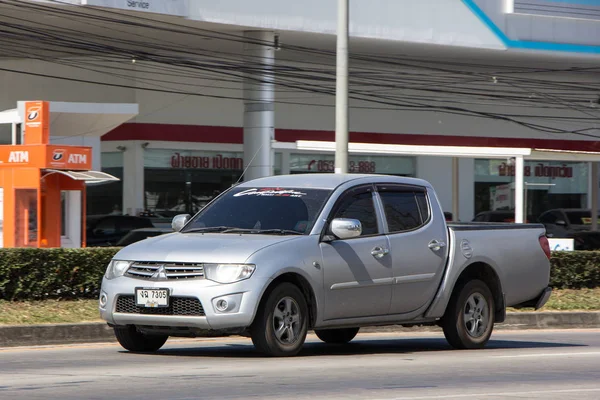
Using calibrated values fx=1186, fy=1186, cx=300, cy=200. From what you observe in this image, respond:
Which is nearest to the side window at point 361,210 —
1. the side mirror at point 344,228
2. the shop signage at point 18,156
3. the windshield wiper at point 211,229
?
the side mirror at point 344,228

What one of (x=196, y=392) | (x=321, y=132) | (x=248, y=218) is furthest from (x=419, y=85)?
(x=196, y=392)

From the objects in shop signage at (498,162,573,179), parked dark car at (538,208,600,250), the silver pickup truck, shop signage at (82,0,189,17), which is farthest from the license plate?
shop signage at (498,162,573,179)

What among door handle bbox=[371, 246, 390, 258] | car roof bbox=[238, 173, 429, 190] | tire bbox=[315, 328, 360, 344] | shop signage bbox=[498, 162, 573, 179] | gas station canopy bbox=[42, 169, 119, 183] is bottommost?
tire bbox=[315, 328, 360, 344]

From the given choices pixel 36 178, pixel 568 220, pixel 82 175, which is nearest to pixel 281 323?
pixel 36 178

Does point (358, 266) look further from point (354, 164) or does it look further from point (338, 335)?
point (354, 164)

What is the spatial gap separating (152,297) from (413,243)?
2.85 metres

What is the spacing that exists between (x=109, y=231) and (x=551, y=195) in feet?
77.3

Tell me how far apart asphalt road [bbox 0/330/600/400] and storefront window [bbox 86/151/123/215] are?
A: 93.3 feet

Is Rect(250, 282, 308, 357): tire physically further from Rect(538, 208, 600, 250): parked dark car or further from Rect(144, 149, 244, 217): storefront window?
Rect(144, 149, 244, 217): storefront window

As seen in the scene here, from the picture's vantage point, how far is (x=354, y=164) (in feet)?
146

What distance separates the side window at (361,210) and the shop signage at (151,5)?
20.7 meters

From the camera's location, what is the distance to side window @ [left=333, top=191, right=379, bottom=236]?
1148 centimetres

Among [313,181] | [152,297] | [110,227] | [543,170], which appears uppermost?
[543,170]

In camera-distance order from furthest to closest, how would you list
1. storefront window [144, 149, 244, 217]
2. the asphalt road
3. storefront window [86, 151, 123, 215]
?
1. storefront window [144, 149, 244, 217]
2. storefront window [86, 151, 123, 215]
3. the asphalt road
